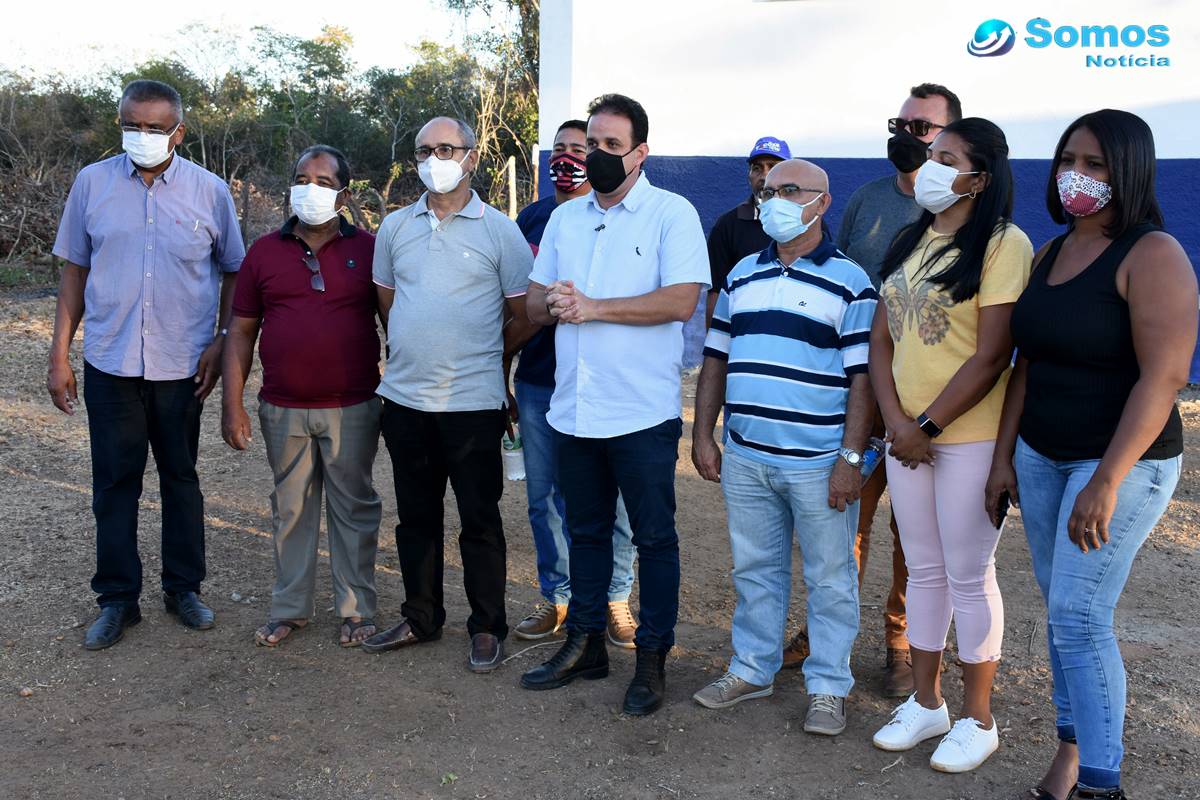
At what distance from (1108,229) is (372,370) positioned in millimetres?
2789

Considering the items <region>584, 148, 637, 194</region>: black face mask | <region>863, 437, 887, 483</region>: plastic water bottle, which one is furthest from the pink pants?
<region>584, 148, 637, 194</region>: black face mask

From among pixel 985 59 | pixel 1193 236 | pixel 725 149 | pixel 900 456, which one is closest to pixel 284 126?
→ pixel 725 149

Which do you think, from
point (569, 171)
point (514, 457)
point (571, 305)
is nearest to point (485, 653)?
point (514, 457)

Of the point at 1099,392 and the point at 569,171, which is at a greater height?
the point at 569,171

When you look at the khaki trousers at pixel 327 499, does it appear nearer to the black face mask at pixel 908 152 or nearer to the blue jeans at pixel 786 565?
the blue jeans at pixel 786 565

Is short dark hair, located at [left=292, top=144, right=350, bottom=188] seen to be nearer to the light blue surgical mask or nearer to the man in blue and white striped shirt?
the man in blue and white striped shirt

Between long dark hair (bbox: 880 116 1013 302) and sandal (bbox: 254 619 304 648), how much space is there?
2933 mm

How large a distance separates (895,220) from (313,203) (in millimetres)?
2256

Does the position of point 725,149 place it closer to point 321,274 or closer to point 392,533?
point 392,533

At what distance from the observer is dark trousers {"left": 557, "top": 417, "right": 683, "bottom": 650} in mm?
3893

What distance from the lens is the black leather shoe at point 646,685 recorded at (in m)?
3.94

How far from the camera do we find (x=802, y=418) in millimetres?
3670

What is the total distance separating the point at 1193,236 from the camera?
8.52 m
